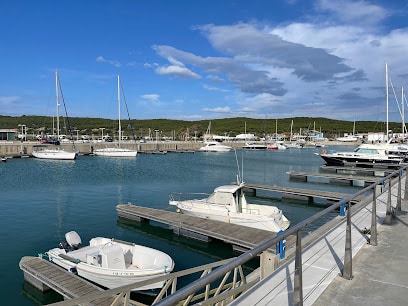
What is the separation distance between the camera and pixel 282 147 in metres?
119

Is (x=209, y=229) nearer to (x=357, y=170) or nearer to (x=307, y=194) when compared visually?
(x=307, y=194)

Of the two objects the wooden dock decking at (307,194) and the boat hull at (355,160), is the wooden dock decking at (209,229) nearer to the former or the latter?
the wooden dock decking at (307,194)

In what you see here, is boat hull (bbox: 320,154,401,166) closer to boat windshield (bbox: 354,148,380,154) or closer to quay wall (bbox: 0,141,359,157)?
boat windshield (bbox: 354,148,380,154)

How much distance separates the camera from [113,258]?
12203 mm

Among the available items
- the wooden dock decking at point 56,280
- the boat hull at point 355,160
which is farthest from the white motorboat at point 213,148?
the wooden dock decking at point 56,280

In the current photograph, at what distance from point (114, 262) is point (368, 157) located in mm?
49336

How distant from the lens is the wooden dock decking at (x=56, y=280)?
33.6 feet

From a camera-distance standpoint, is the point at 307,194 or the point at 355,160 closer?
the point at 307,194

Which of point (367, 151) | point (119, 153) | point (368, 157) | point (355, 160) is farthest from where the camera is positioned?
point (119, 153)

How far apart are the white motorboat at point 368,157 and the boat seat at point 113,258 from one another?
48.4 metres

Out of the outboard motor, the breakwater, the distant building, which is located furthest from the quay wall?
the outboard motor

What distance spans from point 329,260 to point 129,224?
16.9m

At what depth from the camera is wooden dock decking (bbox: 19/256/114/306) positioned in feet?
33.6

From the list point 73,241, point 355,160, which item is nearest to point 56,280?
point 73,241
